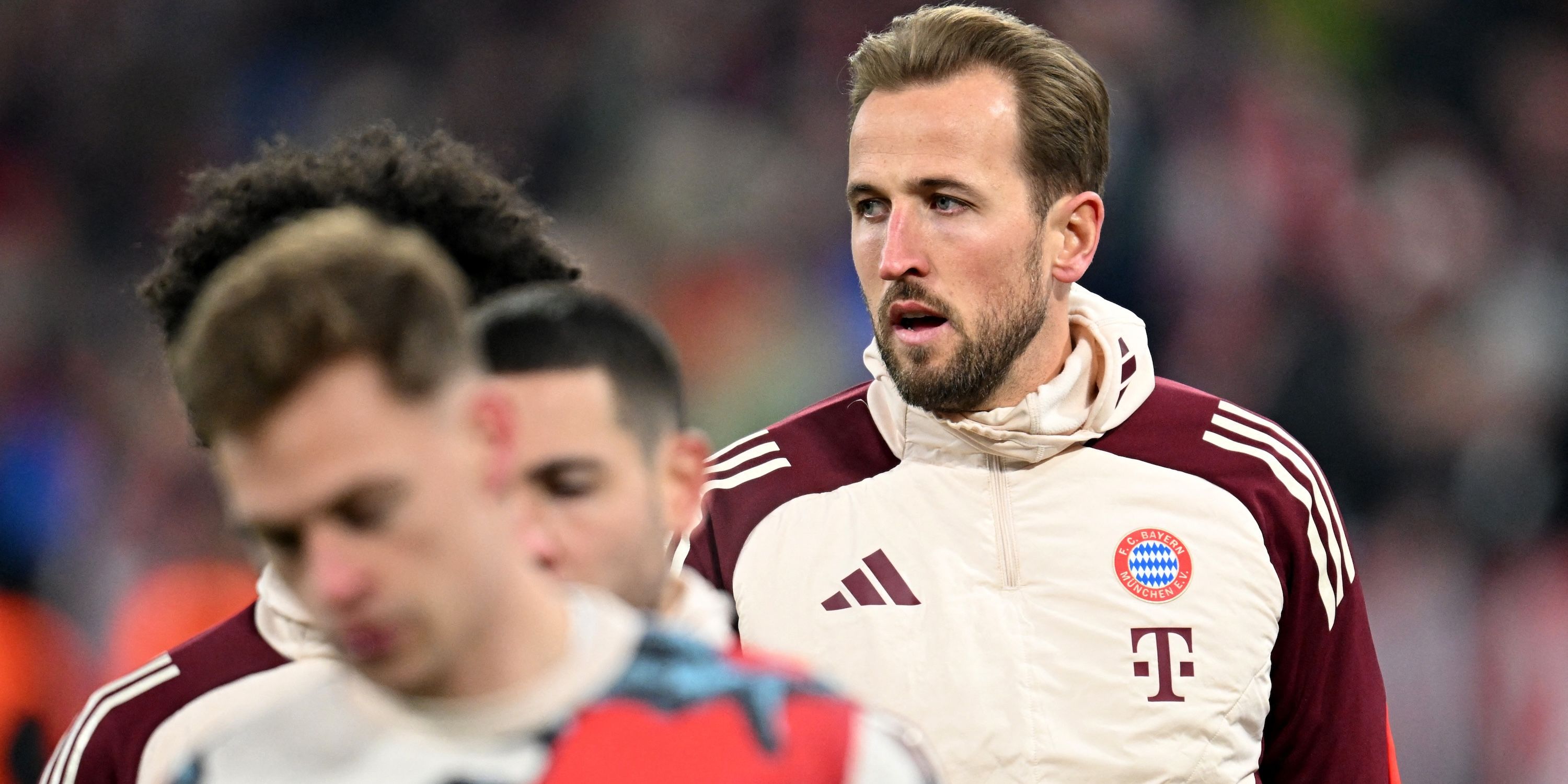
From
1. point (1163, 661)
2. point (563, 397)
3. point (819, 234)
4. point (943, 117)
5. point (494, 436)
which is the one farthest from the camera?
point (819, 234)

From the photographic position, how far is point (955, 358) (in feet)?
9.67

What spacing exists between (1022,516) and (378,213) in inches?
46.2

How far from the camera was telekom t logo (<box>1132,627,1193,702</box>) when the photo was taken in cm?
284

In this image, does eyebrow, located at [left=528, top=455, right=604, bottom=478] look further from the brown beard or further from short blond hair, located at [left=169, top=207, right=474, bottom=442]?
the brown beard

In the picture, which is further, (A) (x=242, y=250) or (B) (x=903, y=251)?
(B) (x=903, y=251)

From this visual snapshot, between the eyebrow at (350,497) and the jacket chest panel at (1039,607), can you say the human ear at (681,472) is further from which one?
the jacket chest panel at (1039,607)

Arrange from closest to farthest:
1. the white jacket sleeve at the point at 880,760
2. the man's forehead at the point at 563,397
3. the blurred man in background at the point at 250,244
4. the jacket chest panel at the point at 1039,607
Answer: the white jacket sleeve at the point at 880,760 → the man's forehead at the point at 563,397 → the blurred man in background at the point at 250,244 → the jacket chest panel at the point at 1039,607

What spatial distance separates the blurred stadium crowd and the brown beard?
373 cm

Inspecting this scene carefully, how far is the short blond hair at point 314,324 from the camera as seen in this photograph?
1.35 meters

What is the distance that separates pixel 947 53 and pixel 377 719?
188cm

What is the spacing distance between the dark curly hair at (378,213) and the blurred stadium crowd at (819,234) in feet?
12.7

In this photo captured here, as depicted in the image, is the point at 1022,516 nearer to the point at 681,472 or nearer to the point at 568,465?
the point at 681,472

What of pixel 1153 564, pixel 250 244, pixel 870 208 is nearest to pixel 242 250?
pixel 250 244

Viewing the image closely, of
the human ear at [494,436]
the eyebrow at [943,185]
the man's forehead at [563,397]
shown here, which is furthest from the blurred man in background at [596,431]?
the eyebrow at [943,185]
